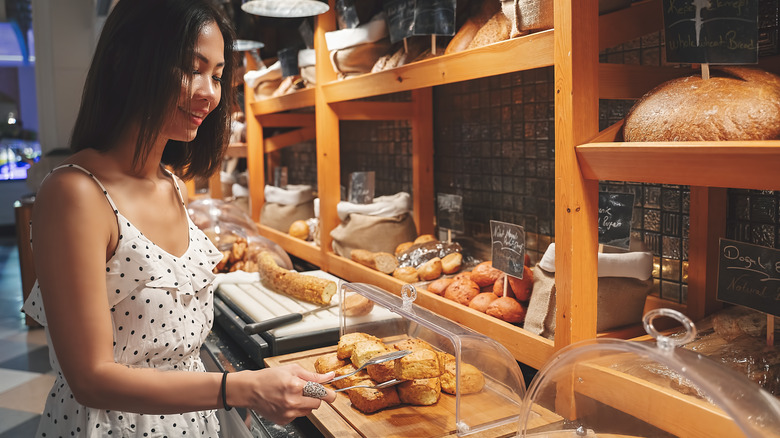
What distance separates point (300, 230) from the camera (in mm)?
2953

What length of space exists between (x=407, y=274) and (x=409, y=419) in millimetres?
765

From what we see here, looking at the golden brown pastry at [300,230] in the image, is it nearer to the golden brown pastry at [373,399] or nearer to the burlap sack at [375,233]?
the burlap sack at [375,233]

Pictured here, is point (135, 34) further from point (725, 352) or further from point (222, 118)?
point (725, 352)

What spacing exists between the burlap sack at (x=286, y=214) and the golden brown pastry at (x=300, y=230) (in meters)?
0.20

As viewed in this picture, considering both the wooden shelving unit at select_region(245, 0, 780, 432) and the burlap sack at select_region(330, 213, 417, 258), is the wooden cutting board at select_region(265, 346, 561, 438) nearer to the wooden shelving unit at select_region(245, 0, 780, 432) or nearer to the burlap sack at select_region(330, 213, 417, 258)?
the wooden shelving unit at select_region(245, 0, 780, 432)

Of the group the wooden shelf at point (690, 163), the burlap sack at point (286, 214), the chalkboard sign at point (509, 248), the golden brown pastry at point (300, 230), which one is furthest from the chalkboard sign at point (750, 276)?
the burlap sack at point (286, 214)

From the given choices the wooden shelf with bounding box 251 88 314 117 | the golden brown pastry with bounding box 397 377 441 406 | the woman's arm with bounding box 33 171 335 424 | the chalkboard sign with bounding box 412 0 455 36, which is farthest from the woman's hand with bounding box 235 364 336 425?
the wooden shelf with bounding box 251 88 314 117

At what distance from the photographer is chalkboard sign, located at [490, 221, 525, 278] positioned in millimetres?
1528

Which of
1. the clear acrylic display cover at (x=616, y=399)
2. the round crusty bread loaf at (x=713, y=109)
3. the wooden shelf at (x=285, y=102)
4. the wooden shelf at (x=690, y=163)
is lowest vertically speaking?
the clear acrylic display cover at (x=616, y=399)

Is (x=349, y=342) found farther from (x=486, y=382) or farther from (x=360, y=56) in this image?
(x=360, y=56)

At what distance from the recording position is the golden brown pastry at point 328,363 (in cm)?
Result: 150

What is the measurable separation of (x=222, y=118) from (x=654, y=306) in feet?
3.92

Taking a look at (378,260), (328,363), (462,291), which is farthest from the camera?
A: (378,260)

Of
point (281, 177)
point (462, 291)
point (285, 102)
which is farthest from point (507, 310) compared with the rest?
point (281, 177)
